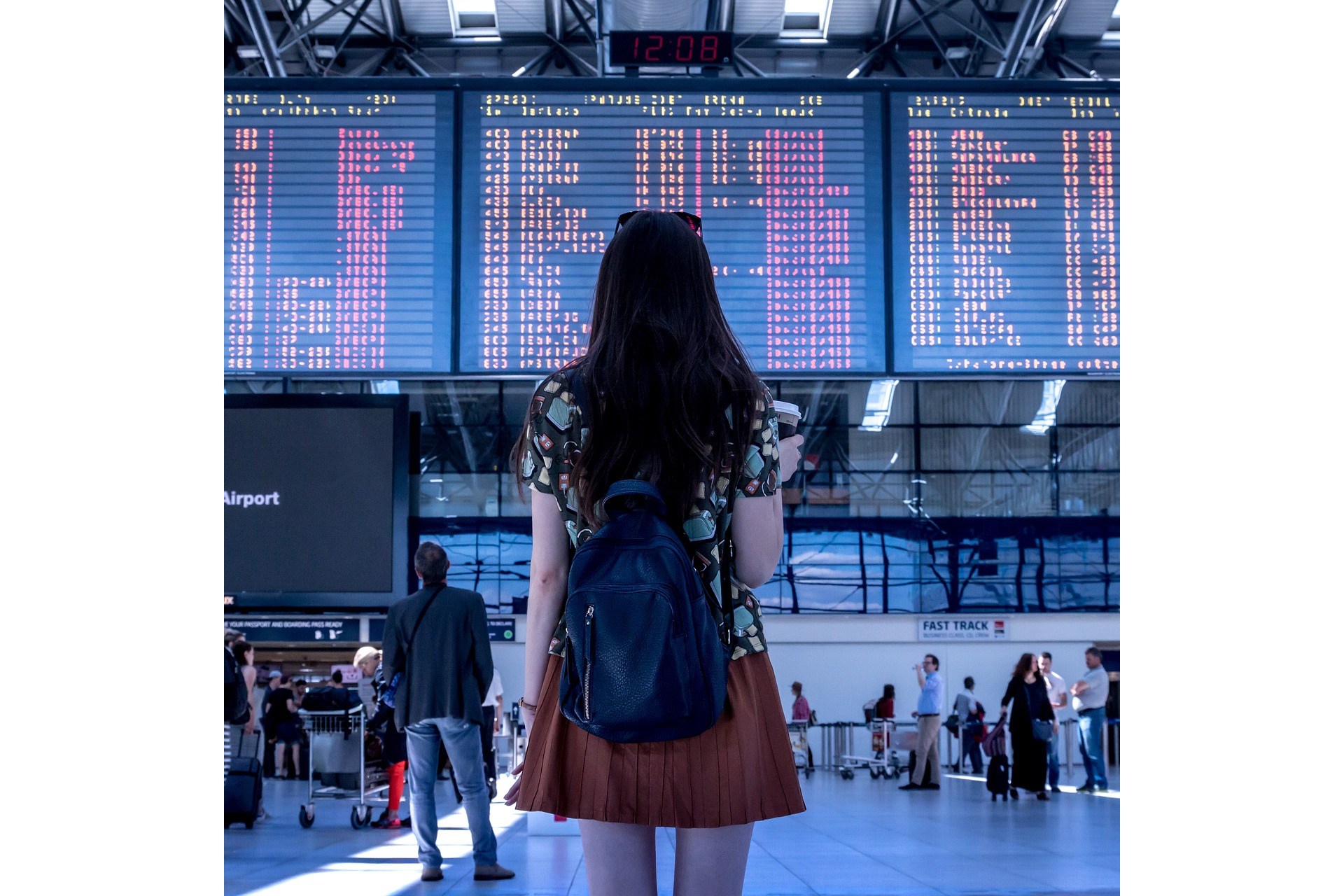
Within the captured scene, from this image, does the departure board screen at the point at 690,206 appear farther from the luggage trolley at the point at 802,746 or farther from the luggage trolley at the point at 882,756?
the luggage trolley at the point at 802,746

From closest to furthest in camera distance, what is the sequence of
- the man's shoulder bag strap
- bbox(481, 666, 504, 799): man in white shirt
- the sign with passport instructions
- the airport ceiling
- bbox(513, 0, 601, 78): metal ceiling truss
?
the man's shoulder bag strap
bbox(481, 666, 504, 799): man in white shirt
the airport ceiling
bbox(513, 0, 601, 78): metal ceiling truss
the sign with passport instructions

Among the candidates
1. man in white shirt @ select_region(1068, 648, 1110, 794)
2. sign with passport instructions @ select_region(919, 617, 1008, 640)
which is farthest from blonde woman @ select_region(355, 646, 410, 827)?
sign with passport instructions @ select_region(919, 617, 1008, 640)

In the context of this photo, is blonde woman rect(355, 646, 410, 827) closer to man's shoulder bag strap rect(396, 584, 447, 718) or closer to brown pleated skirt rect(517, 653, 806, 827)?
man's shoulder bag strap rect(396, 584, 447, 718)

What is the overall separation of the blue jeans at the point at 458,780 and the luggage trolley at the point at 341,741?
2758mm

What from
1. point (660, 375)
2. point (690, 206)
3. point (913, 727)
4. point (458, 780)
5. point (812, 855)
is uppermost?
point (690, 206)

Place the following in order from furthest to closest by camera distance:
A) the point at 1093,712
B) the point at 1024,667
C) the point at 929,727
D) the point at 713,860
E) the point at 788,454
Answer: the point at 929,727 → the point at 1093,712 → the point at 1024,667 → the point at 788,454 → the point at 713,860

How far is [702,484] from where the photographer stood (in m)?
1.60

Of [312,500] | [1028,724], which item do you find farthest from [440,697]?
[1028,724]

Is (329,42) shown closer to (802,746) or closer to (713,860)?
(802,746)

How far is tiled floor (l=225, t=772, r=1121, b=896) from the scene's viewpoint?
5133 mm

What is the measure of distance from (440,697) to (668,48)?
4087 mm

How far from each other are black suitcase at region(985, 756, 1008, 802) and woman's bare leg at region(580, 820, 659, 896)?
985 cm
